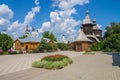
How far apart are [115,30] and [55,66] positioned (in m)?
45.4

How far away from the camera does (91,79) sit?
10719 mm

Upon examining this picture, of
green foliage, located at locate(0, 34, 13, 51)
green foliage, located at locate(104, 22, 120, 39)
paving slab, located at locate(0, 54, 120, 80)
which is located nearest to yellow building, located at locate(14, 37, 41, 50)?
green foliage, located at locate(0, 34, 13, 51)

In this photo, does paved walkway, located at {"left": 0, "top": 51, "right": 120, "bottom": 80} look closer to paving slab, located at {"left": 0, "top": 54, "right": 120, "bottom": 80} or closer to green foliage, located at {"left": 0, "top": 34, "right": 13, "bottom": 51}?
paving slab, located at {"left": 0, "top": 54, "right": 120, "bottom": 80}

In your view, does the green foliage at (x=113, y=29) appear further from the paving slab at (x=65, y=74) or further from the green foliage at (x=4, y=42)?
the paving slab at (x=65, y=74)

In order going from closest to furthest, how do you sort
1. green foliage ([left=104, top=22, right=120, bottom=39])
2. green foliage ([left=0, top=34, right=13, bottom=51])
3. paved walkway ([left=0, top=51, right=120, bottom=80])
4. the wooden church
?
paved walkway ([left=0, top=51, right=120, bottom=80])
green foliage ([left=0, top=34, right=13, bottom=51])
green foliage ([left=104, top=22, right=120, bottom=39])
the wooden church

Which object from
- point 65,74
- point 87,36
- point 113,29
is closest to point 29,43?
point 87,36

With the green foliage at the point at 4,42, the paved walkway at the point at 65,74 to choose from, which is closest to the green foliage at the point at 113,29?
the green foliage at the point at 4,42

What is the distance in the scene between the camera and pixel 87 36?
66.0m

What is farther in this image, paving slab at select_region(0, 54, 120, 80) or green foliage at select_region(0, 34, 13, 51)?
green foliage at select_region(0, 34, 13, 51)

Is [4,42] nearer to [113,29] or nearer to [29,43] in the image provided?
[29,43]

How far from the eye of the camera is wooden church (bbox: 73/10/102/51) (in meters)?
57.9

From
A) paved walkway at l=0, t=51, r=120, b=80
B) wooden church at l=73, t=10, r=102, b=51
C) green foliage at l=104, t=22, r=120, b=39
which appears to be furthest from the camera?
wooden church at l=73, t=10, r=102, b=51

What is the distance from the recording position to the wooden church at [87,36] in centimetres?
5791

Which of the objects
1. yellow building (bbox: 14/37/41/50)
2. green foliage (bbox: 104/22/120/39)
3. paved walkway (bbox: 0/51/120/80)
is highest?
green foliage (bbox: 104/22/120/39)
